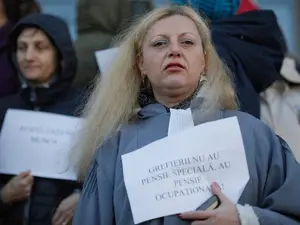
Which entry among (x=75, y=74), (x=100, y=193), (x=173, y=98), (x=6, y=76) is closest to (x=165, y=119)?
(x=173, y=98)

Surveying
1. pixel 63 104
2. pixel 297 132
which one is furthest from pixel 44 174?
pixel 297 132

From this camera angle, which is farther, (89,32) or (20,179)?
(89,32)

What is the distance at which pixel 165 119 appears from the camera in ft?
9.46

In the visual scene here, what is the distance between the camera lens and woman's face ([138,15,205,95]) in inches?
115

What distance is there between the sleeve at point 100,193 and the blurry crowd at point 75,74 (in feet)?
2.38

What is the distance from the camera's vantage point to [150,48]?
301cm

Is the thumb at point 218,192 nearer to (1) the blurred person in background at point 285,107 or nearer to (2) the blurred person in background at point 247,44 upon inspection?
(2) the blurred person in background at point 247,44

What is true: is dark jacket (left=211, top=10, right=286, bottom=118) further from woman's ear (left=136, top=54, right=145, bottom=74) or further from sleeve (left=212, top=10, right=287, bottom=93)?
woman's ear (left=136, top=54, right=145, bottom=74)

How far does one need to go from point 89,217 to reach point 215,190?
424 mm

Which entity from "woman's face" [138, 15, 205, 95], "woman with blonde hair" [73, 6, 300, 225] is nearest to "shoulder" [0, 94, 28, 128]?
"woman with blonde hair" [73, 6, 300, 225]

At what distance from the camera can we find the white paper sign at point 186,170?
270cm

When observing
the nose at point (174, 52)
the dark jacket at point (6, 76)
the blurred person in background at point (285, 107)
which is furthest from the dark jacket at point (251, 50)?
the dark jacket at point (6, 76)

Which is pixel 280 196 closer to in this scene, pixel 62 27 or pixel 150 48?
pixel 150 48

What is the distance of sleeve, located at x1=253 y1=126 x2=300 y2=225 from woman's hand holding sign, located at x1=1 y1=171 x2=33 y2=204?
1.26 metres
